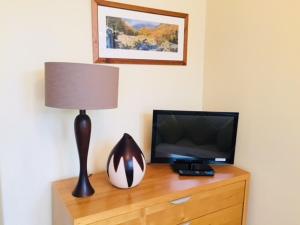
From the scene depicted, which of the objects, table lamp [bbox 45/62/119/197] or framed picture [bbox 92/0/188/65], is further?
framed picture [bbox 92/0/188/65]

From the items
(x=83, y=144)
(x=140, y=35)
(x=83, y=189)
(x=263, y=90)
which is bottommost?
(x=83, y=189)

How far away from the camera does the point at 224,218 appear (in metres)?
1.63

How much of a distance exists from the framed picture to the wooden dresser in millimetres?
763

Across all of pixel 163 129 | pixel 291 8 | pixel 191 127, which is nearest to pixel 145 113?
pixel 163 129

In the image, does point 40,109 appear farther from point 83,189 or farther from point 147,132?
point 147,132

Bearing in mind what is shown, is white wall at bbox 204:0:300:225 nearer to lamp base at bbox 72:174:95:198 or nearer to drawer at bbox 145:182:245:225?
drawer at bbox 145:182:245:225

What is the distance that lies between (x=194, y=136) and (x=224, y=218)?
0.54 meters

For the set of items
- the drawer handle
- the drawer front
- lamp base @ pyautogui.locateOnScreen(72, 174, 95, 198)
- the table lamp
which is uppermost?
the table lamp

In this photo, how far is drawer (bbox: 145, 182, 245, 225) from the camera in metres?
1.37

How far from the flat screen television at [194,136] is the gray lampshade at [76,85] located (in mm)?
577

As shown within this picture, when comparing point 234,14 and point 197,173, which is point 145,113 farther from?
point 234,14

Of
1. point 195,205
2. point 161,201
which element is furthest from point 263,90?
point 161,201

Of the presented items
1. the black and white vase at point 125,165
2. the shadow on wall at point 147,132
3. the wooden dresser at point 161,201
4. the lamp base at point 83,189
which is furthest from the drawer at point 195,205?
the shadow on wall at point 147,132

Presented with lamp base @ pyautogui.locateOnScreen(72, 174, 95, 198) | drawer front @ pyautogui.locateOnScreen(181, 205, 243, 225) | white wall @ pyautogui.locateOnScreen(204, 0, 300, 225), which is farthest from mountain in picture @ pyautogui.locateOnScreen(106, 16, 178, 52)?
drawer front @ pyautogui.locateOnScreen(181, 205, 243, 225)
